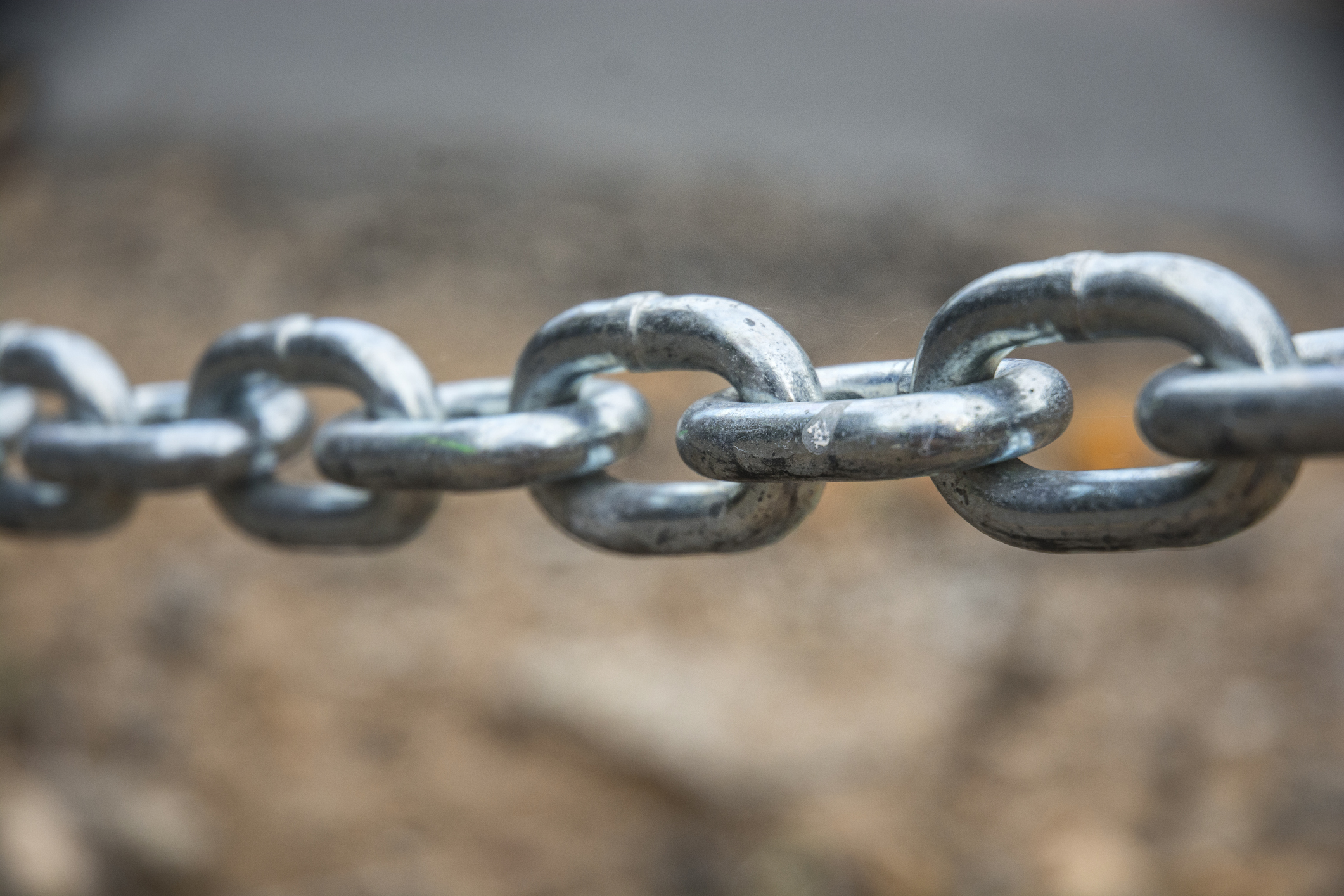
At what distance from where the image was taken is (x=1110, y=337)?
0.34m

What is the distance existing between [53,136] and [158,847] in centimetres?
137

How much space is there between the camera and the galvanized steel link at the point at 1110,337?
1.06 feet

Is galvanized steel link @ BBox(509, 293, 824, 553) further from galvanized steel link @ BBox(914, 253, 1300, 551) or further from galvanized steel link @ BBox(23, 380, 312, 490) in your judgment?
galvanized steel link @ BBox(23, 380, 312, 490)

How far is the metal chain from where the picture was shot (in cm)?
32

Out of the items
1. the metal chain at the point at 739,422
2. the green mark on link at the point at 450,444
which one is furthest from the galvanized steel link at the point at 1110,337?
the green mark on link at the point at 450,444

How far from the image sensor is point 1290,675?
1.54 metres

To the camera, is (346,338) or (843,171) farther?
(843,171)

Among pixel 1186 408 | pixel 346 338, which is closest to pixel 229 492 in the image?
pixel 346 338

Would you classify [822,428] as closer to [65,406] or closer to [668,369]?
[668,369]

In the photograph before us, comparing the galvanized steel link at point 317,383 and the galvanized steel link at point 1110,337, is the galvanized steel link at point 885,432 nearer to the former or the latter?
the galvanized steel link at point 1110,337

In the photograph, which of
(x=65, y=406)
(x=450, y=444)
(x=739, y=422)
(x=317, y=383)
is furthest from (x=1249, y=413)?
(x=65, y=406)

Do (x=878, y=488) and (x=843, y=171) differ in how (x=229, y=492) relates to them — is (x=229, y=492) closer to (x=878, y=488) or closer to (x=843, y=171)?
(x=878, y=488)

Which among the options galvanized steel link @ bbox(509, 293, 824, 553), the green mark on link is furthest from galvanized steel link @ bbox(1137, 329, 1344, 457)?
the green mark on link

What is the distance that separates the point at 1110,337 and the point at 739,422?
0.41 feet
